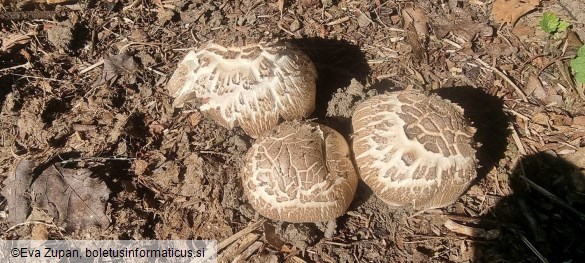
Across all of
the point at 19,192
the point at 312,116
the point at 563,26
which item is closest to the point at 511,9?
the point at 563,26

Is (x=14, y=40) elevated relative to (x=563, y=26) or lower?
elevated

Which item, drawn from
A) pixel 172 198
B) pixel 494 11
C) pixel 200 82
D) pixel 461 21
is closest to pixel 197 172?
pixel 172 198

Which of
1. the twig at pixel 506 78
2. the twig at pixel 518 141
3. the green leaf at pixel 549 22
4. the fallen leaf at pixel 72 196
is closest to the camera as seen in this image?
the fallen leaf at pixel 72 196

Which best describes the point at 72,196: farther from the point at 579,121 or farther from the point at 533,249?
the point at 579,121

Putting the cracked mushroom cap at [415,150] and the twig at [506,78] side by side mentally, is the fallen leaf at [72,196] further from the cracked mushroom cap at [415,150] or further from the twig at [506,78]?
the twig at [506,78]

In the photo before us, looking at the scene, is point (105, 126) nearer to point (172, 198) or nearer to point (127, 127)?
point (127, 127)

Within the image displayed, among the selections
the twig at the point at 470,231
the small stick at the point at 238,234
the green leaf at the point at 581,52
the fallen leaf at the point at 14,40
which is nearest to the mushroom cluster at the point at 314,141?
the twig at the point at 470,231
